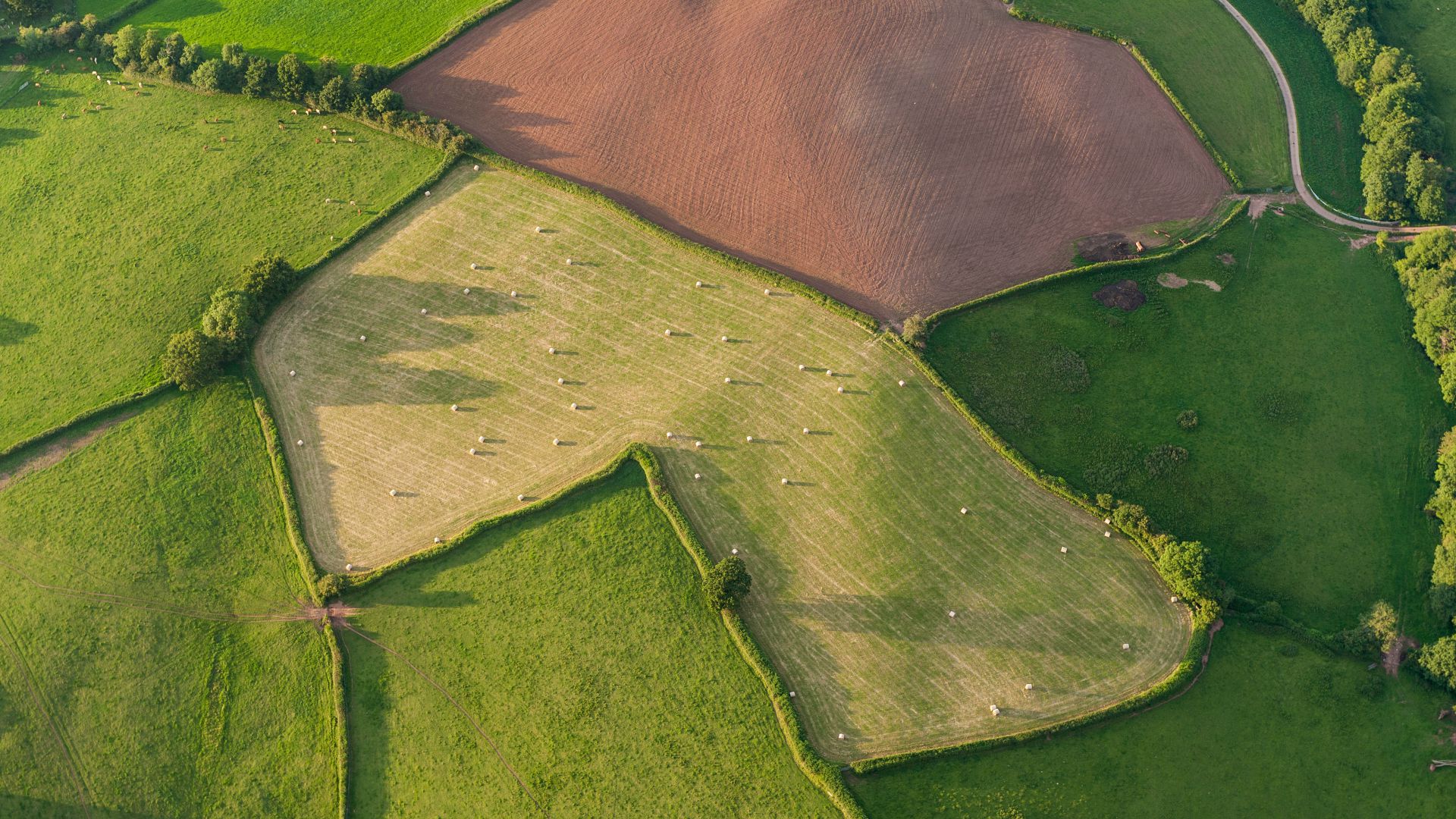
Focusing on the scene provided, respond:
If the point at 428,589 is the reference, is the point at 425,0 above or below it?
above

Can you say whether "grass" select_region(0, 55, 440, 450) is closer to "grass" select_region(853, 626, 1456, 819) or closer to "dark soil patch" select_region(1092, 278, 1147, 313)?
"dark soil patch" select_region(1092, 278, 1147, 313)

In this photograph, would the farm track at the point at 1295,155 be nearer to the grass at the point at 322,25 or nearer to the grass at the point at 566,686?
the grass at the point at 566,686

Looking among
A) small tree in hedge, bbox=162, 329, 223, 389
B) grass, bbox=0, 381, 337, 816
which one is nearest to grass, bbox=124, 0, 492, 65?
small tree in hedge, bbox=162, 329, 223, 389

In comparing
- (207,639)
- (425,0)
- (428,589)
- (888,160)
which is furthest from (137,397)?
(888,160)

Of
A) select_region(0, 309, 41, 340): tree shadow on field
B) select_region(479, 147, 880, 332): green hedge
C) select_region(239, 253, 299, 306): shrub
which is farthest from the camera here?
select_region(0, 309, 41, 340): tree shadow on field

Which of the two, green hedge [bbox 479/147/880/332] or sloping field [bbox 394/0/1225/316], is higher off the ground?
sloping field [bbox 394/0/1225/316]

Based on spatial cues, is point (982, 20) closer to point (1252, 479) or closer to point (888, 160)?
point (888, 160)
